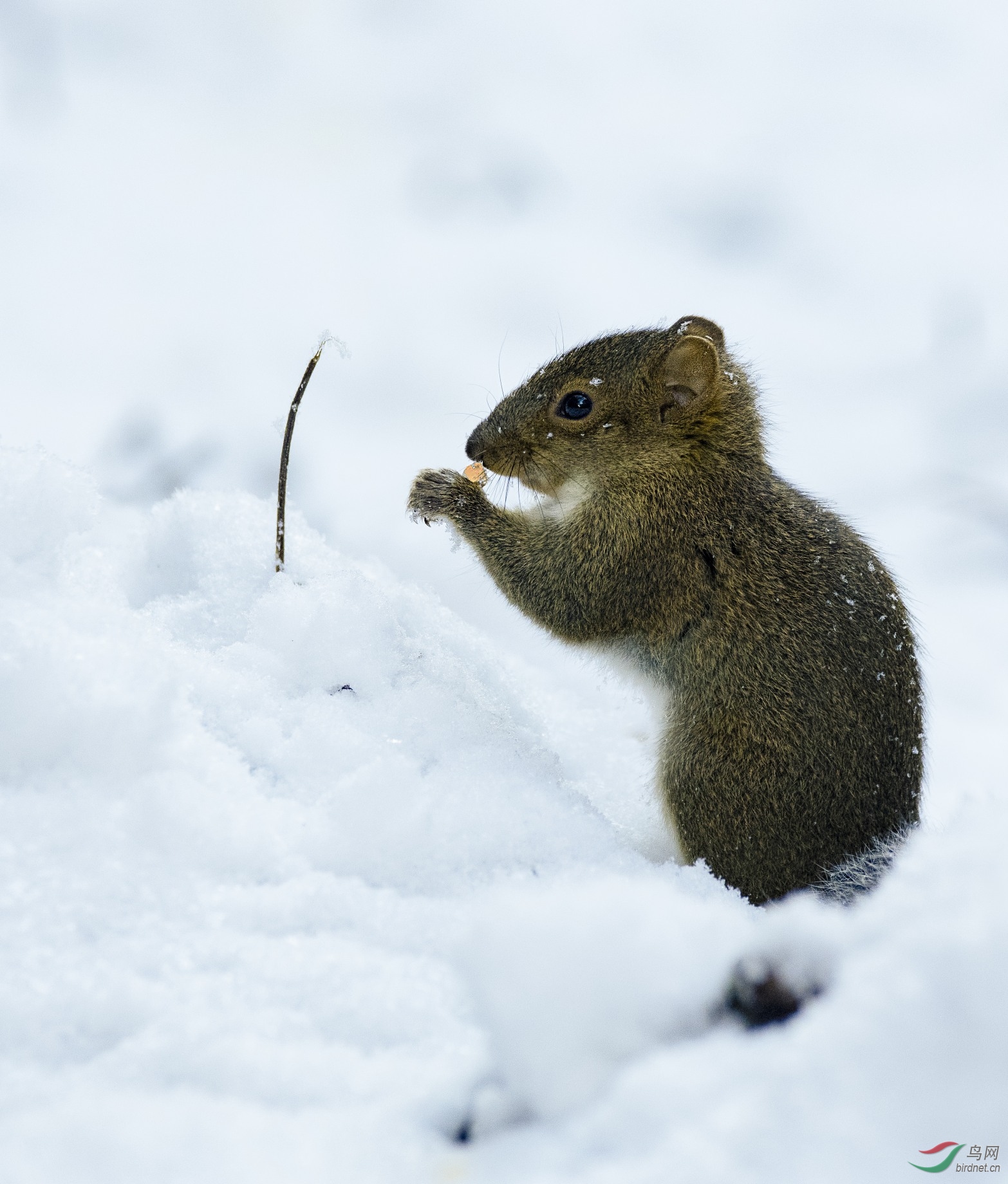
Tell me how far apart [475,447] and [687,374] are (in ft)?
2.50

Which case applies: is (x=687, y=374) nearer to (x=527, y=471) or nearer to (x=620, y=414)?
(x=620, y=414)

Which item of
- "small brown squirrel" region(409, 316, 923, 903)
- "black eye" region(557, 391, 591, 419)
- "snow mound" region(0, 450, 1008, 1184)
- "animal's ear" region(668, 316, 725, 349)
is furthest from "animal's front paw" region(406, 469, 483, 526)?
"snow mound" region(0, 450, 1008, 1184)

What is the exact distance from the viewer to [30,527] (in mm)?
1762

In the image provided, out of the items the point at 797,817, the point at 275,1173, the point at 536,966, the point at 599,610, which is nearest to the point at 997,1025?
the point at 536,966

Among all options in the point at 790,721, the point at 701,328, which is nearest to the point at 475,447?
the point at 701,328

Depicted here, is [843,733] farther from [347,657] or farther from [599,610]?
[347,657]

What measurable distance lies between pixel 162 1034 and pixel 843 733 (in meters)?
1.95

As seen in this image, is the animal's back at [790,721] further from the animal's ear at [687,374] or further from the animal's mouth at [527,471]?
the animal's mouth at [527,471]

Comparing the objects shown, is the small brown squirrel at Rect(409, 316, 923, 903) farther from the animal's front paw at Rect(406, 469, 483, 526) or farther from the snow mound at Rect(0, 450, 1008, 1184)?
the snow mound at Rect(0, 450, 1008, 1184)

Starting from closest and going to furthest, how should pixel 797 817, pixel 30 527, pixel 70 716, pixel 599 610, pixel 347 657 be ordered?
pixel 70 716 → pixel 30 527 → pixel 347 657 → pixel 797 817 → pixel 599 610

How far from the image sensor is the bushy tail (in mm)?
2258

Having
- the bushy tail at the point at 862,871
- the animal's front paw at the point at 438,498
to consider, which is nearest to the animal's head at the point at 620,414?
the animal's front paw at the point at 438,498

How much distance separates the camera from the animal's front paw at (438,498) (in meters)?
3.33

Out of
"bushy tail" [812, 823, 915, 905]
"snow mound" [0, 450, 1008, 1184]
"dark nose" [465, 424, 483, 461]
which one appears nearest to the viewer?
"snow mound" [0, 450, 1008, 1184]
